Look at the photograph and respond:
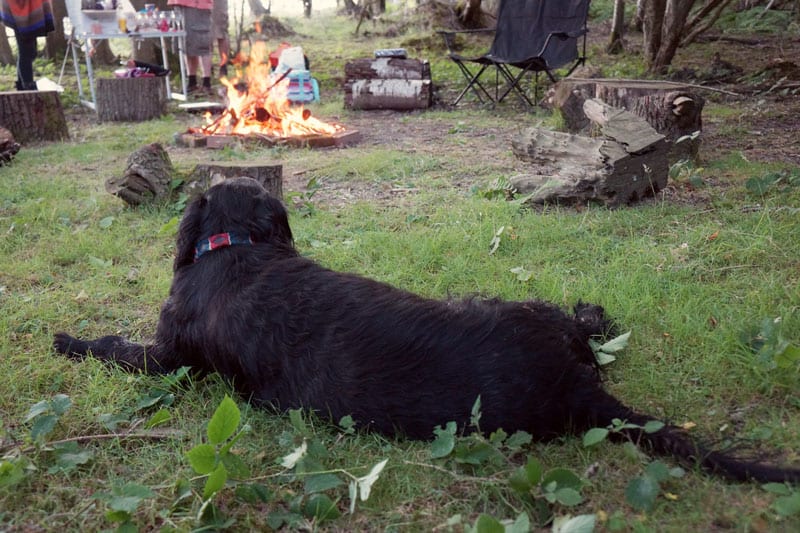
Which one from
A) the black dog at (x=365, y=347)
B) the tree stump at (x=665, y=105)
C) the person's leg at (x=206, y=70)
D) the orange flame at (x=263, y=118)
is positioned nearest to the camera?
the black dog at (x=365, y=347)

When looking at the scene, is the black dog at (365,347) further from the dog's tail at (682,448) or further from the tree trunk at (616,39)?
the tree trunk at (616,39)

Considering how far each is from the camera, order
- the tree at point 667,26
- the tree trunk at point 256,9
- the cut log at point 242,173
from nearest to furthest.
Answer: the cut log at point 242,173
the tree at point 667,26
the tree trunk at point 256,9

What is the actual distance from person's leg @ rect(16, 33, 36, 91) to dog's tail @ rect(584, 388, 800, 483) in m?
10.8

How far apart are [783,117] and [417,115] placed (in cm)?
515

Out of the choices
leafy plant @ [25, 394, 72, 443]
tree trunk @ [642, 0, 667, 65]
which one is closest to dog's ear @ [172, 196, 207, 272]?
leafy plant @ [25, 394, 72, 443]

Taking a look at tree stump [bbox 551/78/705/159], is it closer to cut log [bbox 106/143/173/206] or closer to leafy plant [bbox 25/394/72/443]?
cut log [bbox 106/143/173/206]

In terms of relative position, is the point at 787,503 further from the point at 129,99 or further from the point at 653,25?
the point at 129,99

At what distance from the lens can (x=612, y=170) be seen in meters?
4.84

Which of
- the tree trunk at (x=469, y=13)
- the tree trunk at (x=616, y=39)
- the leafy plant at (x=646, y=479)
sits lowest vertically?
the leafy plant at (x=646, y=479)

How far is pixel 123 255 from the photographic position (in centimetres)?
465

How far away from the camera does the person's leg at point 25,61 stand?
10.2 meters

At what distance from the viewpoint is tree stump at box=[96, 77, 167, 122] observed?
10.4 m

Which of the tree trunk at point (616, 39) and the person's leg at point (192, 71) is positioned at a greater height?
the tree trunk at point (616, 39)

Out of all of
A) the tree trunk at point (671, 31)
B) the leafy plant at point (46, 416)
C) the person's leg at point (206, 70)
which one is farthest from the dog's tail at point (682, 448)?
the person's leg at point (206, 70)
